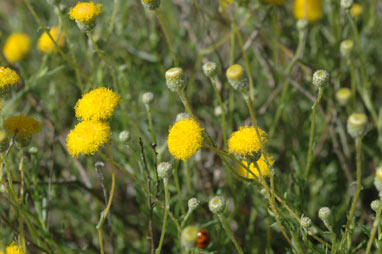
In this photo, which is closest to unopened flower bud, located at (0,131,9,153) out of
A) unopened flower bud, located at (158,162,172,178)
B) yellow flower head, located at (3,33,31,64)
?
unopened flower bud, located at (158,162,172,178)

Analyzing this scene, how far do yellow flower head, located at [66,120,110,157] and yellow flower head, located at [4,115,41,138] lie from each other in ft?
0.79

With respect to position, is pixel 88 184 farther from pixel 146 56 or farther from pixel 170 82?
pixel 170 82

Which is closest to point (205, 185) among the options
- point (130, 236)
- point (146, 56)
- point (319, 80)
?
point (130, 236)

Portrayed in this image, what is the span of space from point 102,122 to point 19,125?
319mm

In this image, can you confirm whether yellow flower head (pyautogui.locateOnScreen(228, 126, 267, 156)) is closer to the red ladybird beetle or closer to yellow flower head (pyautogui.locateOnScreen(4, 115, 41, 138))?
the red ladybird beetle

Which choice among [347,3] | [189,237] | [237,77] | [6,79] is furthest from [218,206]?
[347,3]

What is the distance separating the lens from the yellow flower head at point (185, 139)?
46.0 inches

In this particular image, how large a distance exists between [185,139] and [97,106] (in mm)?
270

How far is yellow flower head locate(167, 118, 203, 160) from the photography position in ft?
3.84

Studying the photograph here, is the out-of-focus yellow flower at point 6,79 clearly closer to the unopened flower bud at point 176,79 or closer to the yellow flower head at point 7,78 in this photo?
the yellow flower head at point 7,78

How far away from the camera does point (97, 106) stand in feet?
4.06

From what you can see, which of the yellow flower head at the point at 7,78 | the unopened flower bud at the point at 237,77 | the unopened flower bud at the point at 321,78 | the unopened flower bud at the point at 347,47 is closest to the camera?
the unopened flower bud at the point at 237,77

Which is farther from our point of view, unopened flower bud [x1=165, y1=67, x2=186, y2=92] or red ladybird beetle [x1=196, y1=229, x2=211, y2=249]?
red ladybird beetle [x1=196, y1=229, x2=211, y2=249]

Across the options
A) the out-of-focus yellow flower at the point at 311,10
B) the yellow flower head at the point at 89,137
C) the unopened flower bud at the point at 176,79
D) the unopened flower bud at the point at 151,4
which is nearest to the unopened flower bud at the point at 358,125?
the unopened flower bud at the point at 176,79
